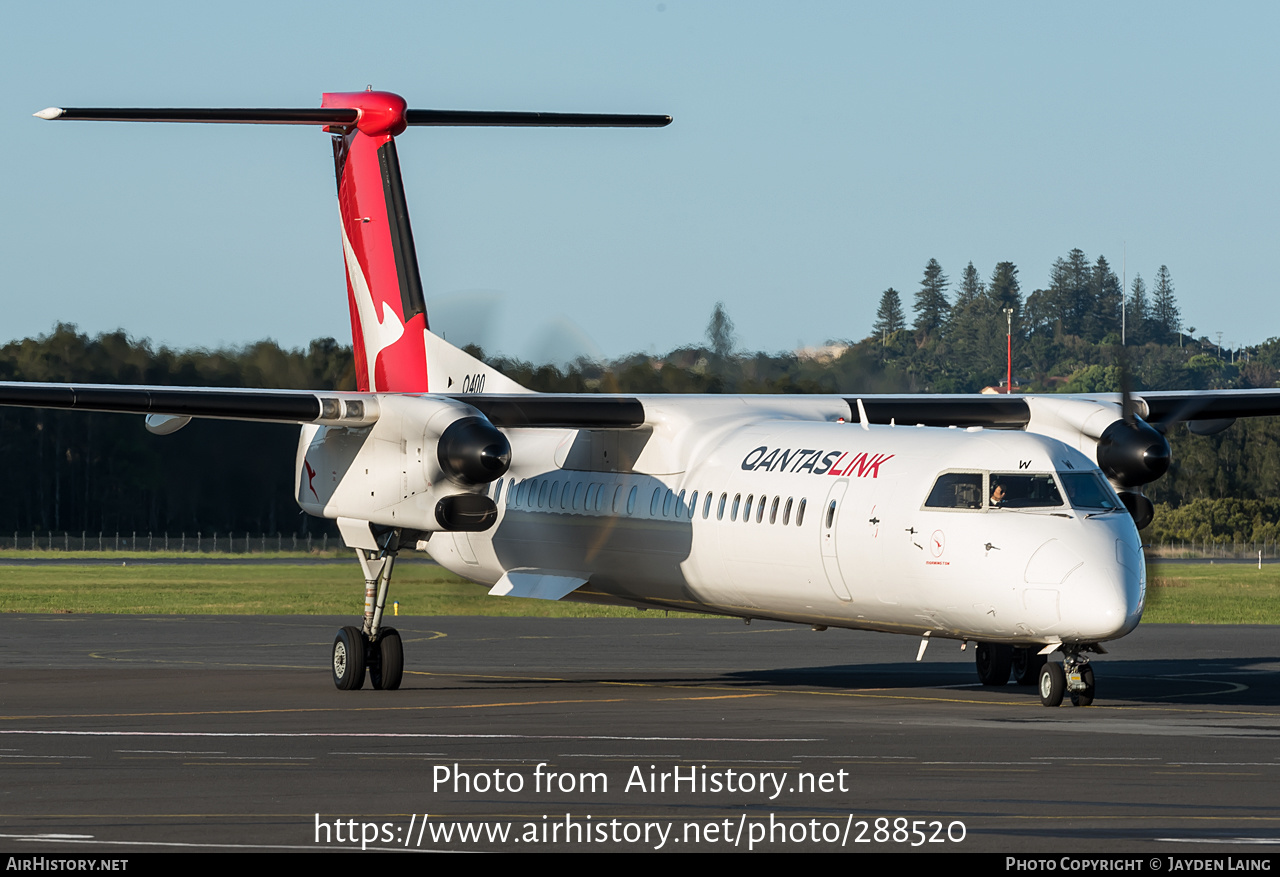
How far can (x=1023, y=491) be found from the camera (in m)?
16.0

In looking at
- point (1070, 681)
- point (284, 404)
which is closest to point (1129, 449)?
point (1070, 681)

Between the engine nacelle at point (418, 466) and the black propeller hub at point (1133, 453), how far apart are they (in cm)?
631

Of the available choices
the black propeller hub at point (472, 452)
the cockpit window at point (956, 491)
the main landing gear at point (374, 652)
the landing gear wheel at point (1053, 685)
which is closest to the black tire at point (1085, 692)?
the landing gear wheel at point (1053, 685)

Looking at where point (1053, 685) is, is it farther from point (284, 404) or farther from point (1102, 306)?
point (1102, 306)

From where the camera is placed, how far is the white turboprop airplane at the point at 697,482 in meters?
15.9

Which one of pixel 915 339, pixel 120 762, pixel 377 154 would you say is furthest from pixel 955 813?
pixel 915 339

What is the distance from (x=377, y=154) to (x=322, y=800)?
14536mm

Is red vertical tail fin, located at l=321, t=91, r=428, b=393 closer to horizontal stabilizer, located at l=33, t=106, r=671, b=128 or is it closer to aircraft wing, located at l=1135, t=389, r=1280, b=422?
horizontal stabilizer, located at l=33, t=106, r=671, b=128

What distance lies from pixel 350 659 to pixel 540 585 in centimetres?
A: 230

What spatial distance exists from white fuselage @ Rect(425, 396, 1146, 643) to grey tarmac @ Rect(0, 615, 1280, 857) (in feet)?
3.36

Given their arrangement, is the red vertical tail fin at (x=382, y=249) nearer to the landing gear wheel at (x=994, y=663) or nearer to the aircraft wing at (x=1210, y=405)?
the landing gear wheel at (x=994, y=663)

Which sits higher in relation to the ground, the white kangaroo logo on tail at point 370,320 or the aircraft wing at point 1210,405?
the white kangaroo logo on tail at point 370,320

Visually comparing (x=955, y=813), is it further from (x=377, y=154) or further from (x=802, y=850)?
(x=377, y=154)
